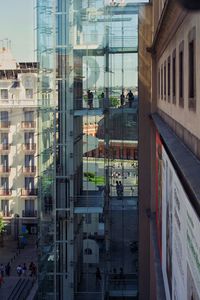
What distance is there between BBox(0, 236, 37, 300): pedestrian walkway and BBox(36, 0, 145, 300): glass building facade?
5.72m

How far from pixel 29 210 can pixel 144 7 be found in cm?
1979

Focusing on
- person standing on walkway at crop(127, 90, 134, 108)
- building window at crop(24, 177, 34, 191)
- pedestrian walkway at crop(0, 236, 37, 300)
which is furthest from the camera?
building window at crop(24, 177, 34, 191)

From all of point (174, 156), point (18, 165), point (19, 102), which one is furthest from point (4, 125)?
point (174, 156)

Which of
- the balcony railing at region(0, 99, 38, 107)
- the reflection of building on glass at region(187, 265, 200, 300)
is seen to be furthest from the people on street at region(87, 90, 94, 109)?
the balcony railing at region(0, 99, 38, 107)

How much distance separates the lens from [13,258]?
2977 centimetres

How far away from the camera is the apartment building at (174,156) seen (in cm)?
462

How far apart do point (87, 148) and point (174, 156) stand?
12.0 m

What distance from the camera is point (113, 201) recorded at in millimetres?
18406

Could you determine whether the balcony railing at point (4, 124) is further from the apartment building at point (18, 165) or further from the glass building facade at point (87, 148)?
the glass building facade at point (87, 148)

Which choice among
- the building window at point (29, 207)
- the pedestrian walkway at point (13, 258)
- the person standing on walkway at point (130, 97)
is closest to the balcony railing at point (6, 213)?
the building window at point (29, 207)

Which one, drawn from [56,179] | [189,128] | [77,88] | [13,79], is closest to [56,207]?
[56,179]

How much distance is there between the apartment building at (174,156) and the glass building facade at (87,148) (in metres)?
0.44

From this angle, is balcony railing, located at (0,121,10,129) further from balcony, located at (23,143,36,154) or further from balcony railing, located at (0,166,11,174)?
balcony railing, located at (0,166,11,174)

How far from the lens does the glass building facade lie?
17.0 metres
